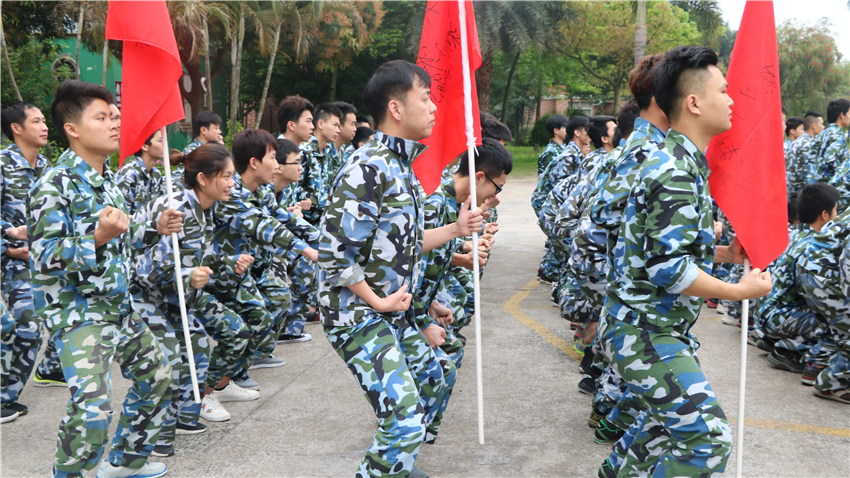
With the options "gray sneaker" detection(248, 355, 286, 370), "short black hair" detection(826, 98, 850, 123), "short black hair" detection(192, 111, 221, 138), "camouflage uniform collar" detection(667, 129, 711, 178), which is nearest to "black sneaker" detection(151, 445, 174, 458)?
"gray sneaker" detection(248, 355, 286, 370)

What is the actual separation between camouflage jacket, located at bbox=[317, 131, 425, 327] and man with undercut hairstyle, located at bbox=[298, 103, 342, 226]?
Answer: 4.04 metres

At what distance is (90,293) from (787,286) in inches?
196

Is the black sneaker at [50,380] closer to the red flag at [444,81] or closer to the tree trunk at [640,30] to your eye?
the red flag at [444,81]

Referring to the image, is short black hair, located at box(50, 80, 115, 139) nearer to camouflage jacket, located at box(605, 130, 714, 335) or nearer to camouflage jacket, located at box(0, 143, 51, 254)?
camouflage jacket, located at box(0, 143, 51, 254)

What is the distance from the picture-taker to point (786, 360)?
210 inches

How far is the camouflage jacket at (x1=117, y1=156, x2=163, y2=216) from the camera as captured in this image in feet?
18.9

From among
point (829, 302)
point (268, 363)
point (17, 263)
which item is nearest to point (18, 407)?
point (17, 263)

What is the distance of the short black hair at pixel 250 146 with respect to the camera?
15.3 feet

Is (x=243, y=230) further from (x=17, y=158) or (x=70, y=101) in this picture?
(x=17, y=158)

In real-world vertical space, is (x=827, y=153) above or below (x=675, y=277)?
above

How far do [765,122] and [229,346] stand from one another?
3.41 m

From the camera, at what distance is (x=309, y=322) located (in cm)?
714

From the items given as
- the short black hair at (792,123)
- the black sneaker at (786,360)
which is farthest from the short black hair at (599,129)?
the short black hair at (792,123)

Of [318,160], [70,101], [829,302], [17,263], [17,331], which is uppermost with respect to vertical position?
[70,101]
